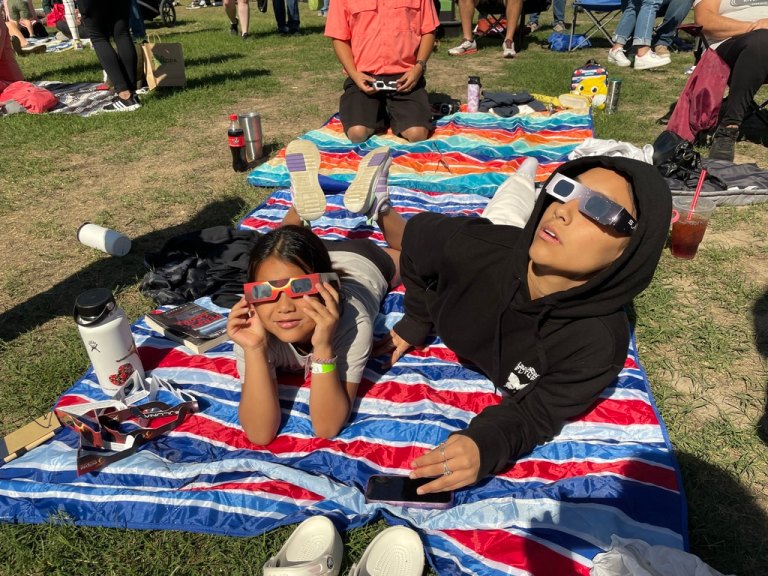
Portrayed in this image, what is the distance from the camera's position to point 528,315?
7.76 feet

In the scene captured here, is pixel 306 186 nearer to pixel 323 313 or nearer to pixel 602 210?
pixel 323 313

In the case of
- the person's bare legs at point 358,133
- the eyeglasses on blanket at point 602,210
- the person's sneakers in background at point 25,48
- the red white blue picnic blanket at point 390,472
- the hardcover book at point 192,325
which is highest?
the person's sneakers in background at point 25,48

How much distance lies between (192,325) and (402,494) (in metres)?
1.72

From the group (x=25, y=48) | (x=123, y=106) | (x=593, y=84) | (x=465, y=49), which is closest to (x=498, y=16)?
(x=465, y=49)

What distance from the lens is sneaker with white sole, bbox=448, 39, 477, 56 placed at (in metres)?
11.1

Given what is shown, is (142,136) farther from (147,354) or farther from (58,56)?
(58,56)

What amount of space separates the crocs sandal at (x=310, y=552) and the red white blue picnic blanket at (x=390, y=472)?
0.42ft

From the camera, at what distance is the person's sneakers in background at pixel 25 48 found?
39.4 ft

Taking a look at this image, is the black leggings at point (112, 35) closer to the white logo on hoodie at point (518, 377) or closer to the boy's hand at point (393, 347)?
the boy's hand at point (393, 347)

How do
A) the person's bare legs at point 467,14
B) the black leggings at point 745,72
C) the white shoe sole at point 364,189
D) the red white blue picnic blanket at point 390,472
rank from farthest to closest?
1. the person's bare legs at point 467,14
2. the black leggings at point 745,72
3. the white shoe sole at point 364,189
4. the red white blue picnic blanket at point 390,472

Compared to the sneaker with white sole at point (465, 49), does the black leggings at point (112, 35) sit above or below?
above

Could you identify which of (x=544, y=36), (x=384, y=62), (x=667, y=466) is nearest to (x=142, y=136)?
(x=384, y=62)

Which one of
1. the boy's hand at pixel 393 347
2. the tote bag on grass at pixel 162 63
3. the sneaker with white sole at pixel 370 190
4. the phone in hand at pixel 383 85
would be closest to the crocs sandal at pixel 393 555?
the boy's hand at pixel 393 347

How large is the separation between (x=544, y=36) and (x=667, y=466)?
1256 cm
